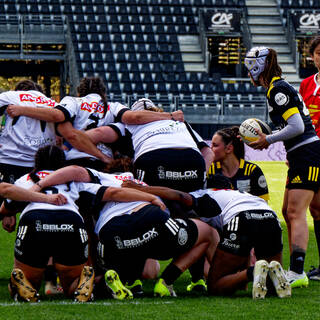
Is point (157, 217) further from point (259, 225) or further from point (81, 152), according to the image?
point (81, 152)

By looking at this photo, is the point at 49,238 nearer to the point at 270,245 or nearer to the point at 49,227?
the point at 49,227

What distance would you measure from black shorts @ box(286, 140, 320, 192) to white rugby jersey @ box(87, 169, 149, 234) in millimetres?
1266

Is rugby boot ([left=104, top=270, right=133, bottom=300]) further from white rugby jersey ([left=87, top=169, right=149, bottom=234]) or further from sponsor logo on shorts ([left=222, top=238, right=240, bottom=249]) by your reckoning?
sponsor logo on shorts ([left=222, top=238, right=240, bottom=249])

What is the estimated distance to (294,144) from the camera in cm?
536

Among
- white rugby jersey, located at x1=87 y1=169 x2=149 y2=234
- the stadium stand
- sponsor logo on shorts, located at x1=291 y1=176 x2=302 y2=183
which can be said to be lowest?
the stadium stand

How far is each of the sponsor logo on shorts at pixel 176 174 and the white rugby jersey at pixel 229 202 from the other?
0.38ft

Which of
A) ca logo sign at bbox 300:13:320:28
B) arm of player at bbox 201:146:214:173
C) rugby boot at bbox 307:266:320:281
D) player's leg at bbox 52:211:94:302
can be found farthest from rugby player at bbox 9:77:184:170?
ca logo sign at bbox 300:13:320:28

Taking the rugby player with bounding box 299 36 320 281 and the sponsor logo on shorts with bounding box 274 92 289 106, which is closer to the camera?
the sponsor logo on shorts with bounding box 274 92 289 106

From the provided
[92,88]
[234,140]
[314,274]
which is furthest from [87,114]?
[314,274]

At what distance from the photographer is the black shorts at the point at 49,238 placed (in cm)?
442

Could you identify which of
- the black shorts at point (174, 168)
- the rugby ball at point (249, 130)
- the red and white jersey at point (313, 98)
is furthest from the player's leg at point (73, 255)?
the red and white jersey at point (313, 98)

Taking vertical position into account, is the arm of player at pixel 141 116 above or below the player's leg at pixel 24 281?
above

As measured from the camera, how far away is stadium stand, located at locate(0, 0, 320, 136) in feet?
71.9

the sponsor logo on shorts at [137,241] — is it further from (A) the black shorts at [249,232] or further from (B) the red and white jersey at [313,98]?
(B) the red and white jersey at [313,98]
